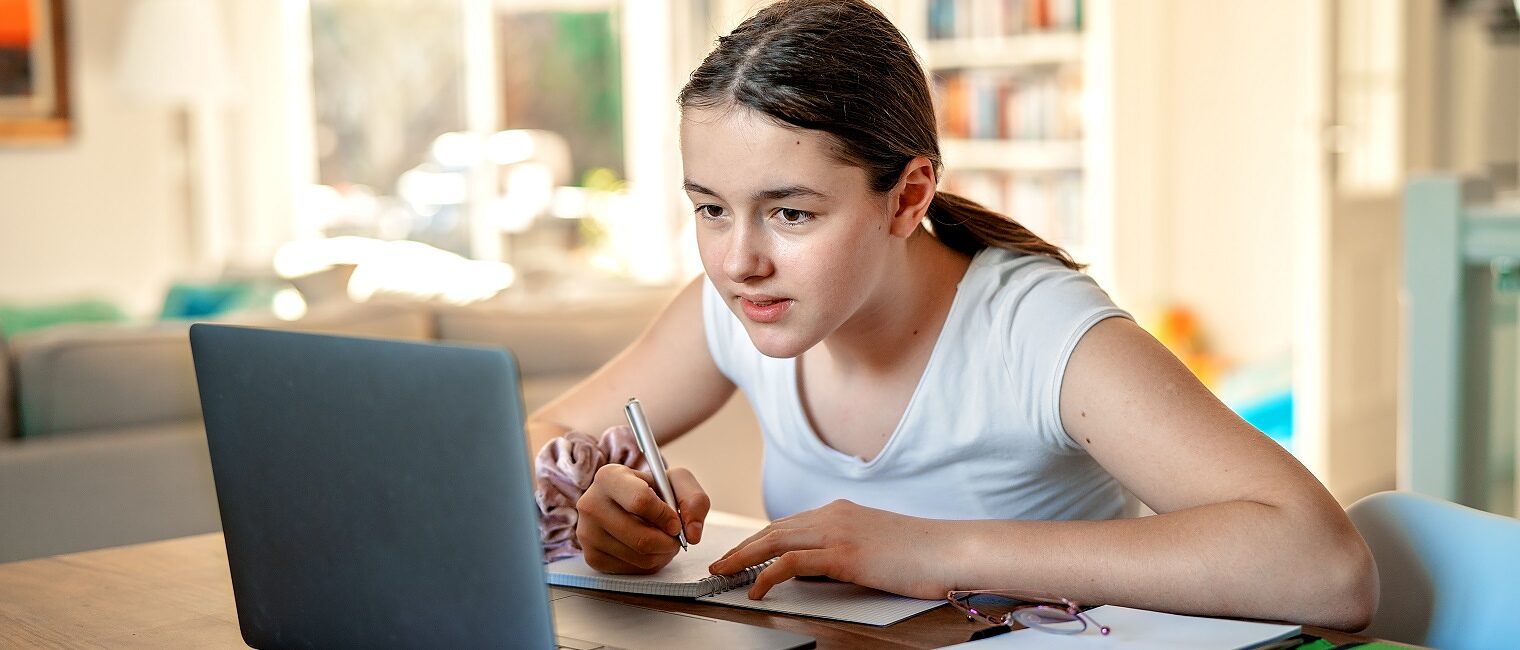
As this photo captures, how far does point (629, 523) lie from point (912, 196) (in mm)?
396

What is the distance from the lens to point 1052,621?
1.00 m

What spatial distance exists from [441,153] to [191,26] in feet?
5.55

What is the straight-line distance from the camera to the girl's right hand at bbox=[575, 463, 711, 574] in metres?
1.18

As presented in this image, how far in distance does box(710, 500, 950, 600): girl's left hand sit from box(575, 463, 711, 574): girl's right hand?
0.05m

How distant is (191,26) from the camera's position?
16.7ft

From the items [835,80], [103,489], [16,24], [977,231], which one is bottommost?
[103,489]

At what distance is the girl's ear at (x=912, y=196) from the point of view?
1.33m

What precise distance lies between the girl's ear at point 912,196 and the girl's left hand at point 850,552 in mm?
290

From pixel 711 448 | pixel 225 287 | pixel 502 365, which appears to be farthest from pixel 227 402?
pixel 225 287

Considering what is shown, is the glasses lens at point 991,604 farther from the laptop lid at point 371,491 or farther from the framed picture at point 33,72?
the framed picture at point 33,72

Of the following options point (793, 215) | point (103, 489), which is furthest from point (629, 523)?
point (103, 489)

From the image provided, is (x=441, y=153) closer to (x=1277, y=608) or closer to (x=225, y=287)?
(x=225, y=287)

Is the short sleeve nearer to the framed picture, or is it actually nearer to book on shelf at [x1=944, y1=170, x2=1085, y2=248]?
book on shelf at [x1=944, y1=170, x2=1085, y2=248]

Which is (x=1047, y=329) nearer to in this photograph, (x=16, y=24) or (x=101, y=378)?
(x=101, y=378)
